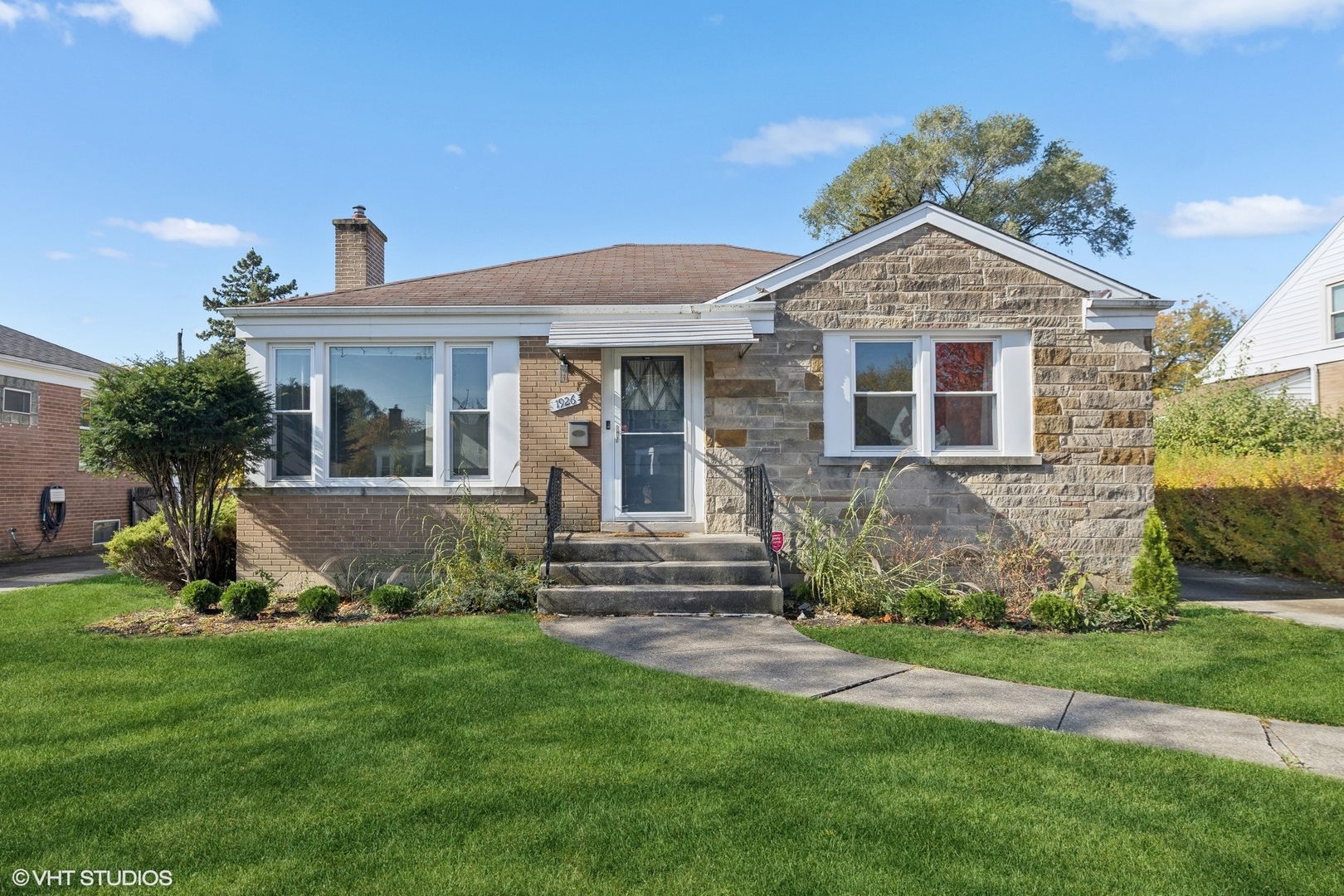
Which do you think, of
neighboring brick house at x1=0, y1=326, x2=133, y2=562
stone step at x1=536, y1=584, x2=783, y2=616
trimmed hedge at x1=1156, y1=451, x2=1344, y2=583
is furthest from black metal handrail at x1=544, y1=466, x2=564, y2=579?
neighboring brick house at x1=0, y1=326, x2=133, y2=562

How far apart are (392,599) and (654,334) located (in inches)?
156

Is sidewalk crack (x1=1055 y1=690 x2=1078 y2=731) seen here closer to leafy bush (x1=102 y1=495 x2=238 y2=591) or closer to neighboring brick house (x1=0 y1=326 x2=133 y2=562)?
leafy bush (x1=102 y1=495 x2=238 y2=591)

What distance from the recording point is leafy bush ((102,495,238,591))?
934cm

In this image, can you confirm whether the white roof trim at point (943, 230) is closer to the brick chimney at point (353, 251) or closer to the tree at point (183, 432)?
the tree at point (183, 432)

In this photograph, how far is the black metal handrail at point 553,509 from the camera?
26.2 feet

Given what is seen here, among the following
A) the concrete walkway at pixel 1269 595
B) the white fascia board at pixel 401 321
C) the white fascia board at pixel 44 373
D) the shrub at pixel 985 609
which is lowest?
the concrete walkway at pixel 1269 595

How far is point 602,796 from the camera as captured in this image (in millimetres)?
3477

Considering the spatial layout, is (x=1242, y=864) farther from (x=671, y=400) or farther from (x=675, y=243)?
(x=675, y=243)

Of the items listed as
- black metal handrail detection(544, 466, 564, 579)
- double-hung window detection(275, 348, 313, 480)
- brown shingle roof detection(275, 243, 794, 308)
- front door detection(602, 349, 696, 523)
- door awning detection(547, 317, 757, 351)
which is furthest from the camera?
brown shingle roof detection(275, 243, 794, 308)

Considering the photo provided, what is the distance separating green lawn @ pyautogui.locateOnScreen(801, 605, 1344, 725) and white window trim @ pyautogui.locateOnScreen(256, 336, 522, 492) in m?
4.36

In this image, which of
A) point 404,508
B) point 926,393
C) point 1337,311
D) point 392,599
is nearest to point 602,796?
point 392,599

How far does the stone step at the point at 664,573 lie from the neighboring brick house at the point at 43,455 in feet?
38.9

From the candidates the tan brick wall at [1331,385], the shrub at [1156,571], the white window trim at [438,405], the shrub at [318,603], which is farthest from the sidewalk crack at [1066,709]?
the tan brick wall at [1331,385]

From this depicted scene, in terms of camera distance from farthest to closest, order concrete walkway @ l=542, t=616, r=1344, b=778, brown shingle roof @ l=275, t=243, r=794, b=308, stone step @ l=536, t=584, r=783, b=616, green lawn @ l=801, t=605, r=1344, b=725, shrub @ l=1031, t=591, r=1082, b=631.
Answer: brown shingle roof @ l=275, t=243, r=794, b=308, stone step @ l=536, t=584, r=783, b=616, shrub @ l=1031, t=591, r=1082, b=631, green lawn @ l=801, t=605, r=1344, b=725, concrete walkway @ l=542, t=616, r=1344, b=778
